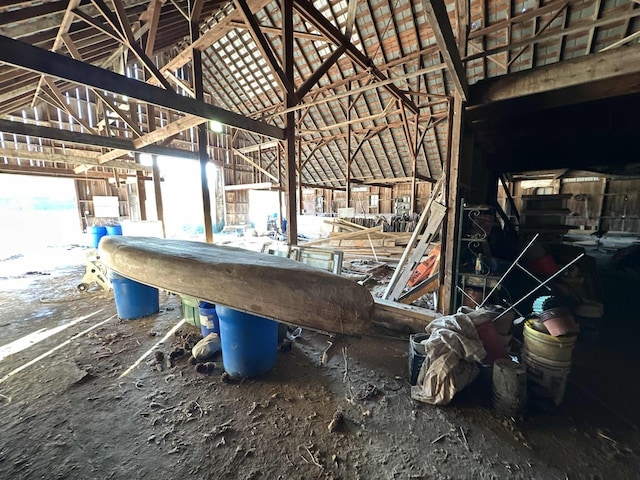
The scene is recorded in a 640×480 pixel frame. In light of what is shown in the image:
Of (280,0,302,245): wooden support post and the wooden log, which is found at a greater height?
(280,0,302,245): wooden support post

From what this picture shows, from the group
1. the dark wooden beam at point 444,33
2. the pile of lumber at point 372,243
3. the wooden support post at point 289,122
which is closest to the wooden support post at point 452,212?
the dark wooden beam at point 444,33

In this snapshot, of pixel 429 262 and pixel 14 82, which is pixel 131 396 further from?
pixel 14 82

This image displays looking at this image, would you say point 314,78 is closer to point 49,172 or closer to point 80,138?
point 80,138

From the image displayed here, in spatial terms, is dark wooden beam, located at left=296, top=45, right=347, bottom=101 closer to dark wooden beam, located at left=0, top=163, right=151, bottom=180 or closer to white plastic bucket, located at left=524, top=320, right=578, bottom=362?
white plastic bucket, located at left=524, top=320, right=578, bottom=362

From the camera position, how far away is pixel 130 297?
3654 mm

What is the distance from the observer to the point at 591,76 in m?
2.21

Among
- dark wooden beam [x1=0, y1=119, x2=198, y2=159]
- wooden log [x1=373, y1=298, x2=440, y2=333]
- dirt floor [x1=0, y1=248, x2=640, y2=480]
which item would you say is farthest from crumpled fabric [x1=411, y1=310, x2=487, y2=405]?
dark wooden beam [x1=0, y1=119, x2=198, y2=159]

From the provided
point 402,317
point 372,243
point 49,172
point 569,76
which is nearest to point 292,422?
point 402,317

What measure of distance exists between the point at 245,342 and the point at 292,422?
74 cm

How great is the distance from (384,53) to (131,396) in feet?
35.7

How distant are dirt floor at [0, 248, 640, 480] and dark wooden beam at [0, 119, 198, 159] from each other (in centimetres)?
313

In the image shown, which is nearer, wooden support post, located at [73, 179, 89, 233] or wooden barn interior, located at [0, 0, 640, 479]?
wooden barn interior, located at [0, 0, 640, 479]

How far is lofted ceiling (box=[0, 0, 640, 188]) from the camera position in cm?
286

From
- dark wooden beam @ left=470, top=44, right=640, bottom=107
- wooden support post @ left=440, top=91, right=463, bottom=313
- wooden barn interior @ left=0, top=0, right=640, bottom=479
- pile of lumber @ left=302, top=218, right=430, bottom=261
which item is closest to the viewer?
wooden barn interior @ left=0, top=0, right=640, bottom=479
